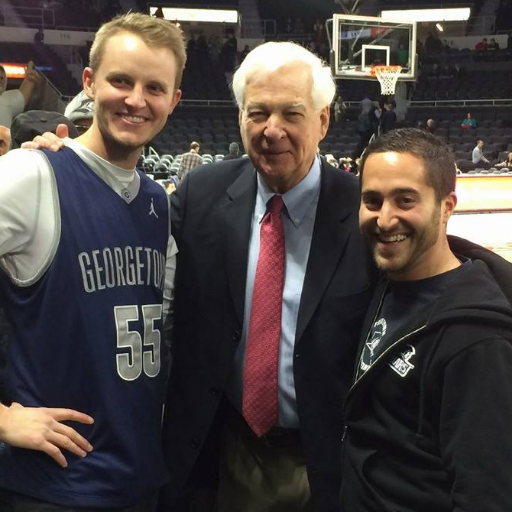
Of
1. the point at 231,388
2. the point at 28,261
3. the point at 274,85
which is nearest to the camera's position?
the point at 28,261

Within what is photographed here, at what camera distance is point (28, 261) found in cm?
132

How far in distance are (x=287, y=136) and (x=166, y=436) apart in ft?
2.95

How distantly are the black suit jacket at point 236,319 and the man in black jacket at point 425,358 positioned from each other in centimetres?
12

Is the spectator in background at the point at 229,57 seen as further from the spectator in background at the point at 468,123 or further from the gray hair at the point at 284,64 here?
the gray hair at the point at 284,64

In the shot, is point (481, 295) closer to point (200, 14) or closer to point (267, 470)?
point (267, 470)

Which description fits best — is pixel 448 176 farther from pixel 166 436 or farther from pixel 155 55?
pixel 166 436

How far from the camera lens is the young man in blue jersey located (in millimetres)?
1316

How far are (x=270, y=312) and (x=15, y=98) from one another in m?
2.21

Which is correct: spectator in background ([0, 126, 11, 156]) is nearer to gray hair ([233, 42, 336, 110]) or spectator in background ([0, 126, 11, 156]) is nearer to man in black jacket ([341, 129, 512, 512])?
gray hair ([233, 42, 336, 110])

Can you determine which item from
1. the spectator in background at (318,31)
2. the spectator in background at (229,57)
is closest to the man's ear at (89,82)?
the spectator in background at (229,57)

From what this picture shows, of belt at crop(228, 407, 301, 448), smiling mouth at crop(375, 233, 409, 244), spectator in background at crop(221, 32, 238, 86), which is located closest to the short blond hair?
smiling mouth at crop(375, 233, 409, 244)

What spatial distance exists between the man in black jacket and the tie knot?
0.99ft

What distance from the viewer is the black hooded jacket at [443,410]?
1.11m

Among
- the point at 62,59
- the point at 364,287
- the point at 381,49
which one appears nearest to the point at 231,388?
Answer: the point at 364,287
